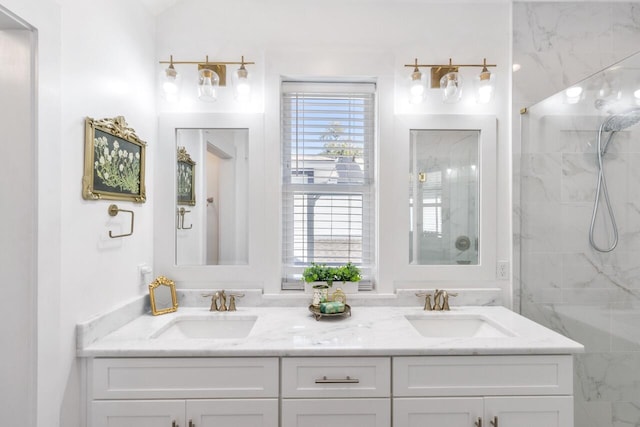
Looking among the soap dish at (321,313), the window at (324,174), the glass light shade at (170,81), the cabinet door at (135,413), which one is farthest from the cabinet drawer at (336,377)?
the glass light shade at (170,81)

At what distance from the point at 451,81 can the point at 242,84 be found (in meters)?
1.14

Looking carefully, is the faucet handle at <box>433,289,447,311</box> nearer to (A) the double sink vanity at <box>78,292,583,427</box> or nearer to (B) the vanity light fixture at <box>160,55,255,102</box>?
(A) the double sink vanity at <box>78,292,583,427</box>

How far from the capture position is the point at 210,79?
5.64 feet

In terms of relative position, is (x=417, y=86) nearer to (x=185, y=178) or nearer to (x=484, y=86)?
(x=484, y=86)

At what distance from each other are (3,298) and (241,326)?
3.14ft

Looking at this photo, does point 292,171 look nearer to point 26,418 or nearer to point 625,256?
point 26,418

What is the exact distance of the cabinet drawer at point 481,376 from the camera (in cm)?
131

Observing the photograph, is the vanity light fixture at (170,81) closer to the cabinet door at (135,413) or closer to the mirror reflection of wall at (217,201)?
the mirror reflection of wall at (217,201)

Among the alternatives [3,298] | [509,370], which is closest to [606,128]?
[509,370]

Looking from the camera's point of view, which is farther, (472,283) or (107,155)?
(472,283)

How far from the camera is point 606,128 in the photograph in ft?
5.25

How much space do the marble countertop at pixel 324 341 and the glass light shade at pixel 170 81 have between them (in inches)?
47.3

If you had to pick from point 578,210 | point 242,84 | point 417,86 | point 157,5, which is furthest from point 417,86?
point 157,5

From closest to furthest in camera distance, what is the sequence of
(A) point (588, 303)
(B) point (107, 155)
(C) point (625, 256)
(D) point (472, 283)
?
(B) point (107, 155), (C) point (625, 256), (A) point (588, 303), (D) point (472, 283)
